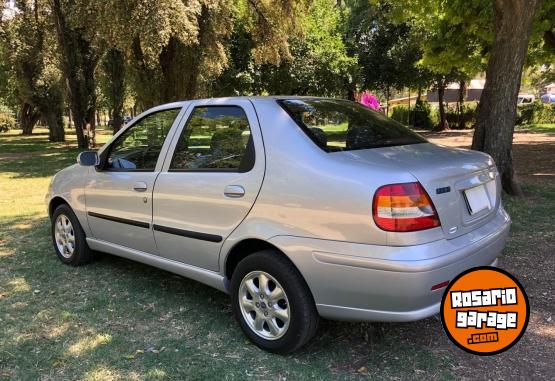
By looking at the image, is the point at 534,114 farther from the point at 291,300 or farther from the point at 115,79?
the point at 291,300

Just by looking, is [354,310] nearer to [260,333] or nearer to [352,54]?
[260,333]

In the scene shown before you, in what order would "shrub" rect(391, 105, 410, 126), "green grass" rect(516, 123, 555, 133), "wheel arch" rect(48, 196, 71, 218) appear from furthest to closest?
"shrub" rect(391, 105, 410, 126) < "green grass" rect(516, 123, 555, 133) < "wheel arch" rect(48, 196, 71, 218)

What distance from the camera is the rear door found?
3490 mm

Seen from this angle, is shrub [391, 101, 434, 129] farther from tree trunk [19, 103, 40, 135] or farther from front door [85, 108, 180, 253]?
front door [85, 108, 180, 253]

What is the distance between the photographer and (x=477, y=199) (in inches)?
132

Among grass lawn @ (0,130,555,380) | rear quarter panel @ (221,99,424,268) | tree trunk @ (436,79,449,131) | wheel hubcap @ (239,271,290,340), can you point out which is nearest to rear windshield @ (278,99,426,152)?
rear quarter panel @ (221,99,424,268)

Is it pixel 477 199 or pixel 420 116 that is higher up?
pixel 420 116

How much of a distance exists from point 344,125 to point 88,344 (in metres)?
2.48

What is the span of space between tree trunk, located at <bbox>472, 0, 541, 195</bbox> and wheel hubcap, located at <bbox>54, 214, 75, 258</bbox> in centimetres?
610

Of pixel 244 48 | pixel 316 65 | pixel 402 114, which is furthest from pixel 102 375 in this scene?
pixel 402 114

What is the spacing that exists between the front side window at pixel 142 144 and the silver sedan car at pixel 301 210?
2 cm

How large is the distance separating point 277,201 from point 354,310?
2.68 feet

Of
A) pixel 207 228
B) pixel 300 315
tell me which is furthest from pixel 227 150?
pixel 300 315

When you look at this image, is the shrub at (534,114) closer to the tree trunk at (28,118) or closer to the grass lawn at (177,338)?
the grass lawn at (177,338)
